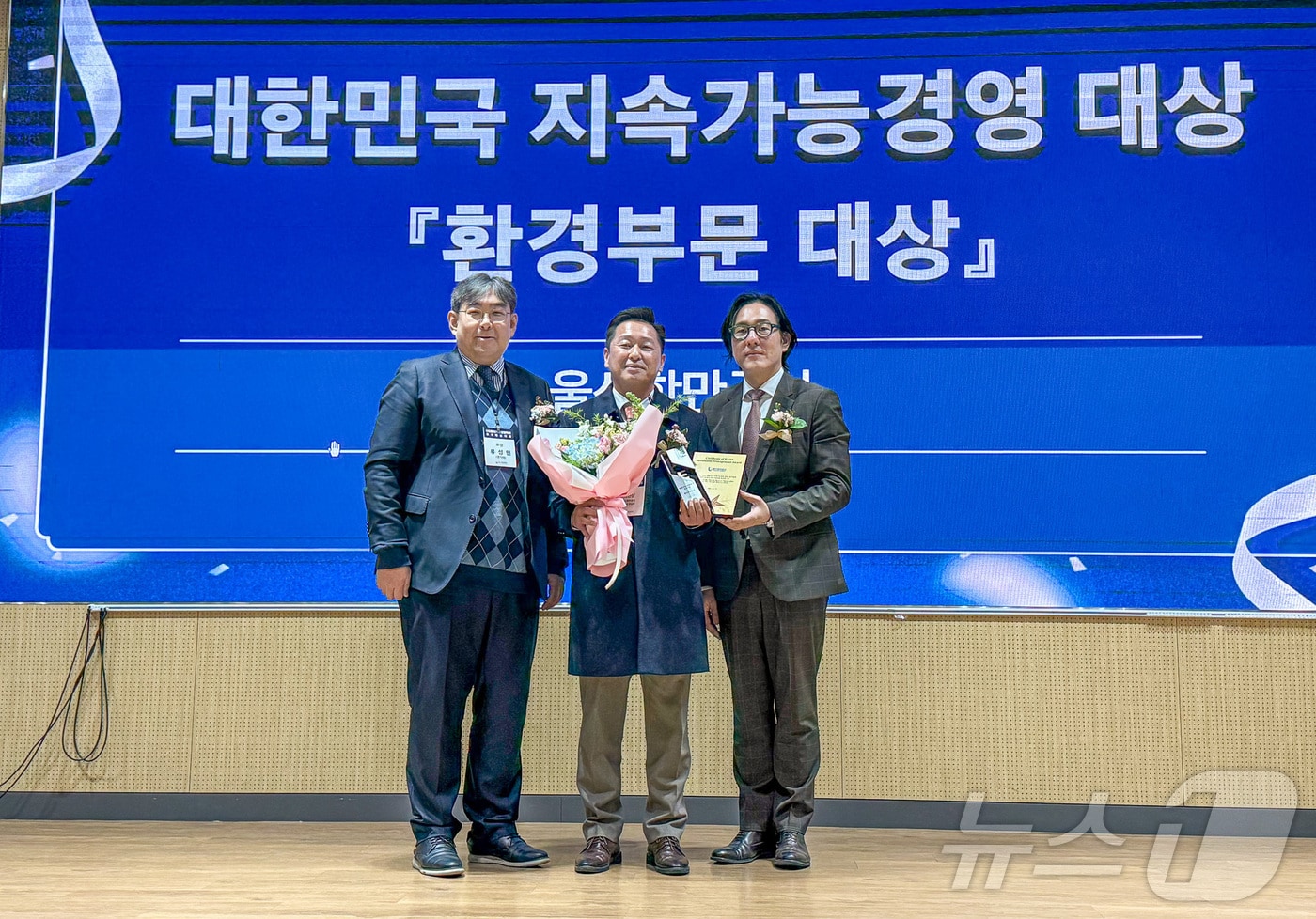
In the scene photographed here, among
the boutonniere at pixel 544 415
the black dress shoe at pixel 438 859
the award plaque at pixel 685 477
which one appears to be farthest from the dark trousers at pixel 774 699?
the black dress shoe at pixel 438 859

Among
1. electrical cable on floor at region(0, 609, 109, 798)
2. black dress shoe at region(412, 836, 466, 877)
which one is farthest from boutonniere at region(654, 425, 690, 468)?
electrical cable on floor at region(0, 609, 109, 798)

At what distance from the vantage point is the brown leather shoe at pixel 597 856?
2.95 metres

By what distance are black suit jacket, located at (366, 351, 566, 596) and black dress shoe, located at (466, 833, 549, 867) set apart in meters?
0.68

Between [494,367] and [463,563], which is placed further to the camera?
[494,367]

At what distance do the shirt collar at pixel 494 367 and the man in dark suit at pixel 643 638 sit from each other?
A: 28 centimetres

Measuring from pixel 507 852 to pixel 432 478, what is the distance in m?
1.02

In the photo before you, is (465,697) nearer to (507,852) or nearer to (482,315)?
(507,852)

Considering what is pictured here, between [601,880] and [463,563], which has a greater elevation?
[463,563]

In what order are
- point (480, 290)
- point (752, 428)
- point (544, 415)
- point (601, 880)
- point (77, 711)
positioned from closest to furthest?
point (601, 880) < point (544, 415) < point (480, 290) < point (752, 428) < point (77, 711)

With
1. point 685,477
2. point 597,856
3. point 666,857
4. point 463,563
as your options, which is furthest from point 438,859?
point 685,477

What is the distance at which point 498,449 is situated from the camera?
3084 millimetres

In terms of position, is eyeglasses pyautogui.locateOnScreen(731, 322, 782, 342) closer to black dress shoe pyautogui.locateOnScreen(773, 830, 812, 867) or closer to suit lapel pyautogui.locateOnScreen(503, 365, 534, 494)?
suit lapel pyautogui.locateOnScreen(503, 365, 534, 494)

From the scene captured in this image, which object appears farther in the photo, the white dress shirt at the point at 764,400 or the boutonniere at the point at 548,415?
the white dress shirt at the point at 764,400

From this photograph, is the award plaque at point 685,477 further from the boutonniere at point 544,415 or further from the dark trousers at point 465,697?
the dark trousers at point 465,697
